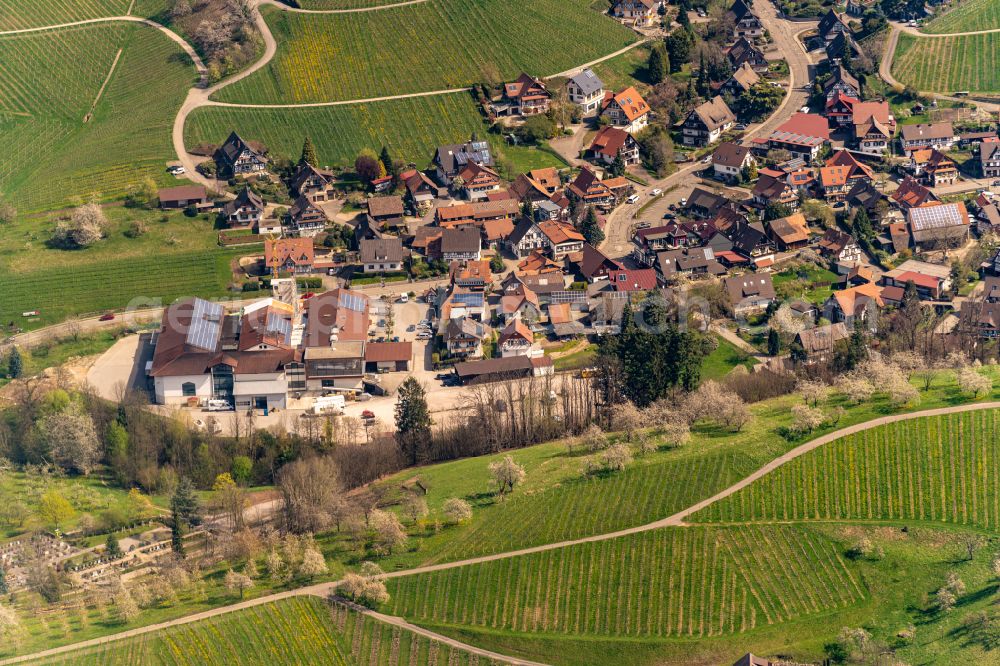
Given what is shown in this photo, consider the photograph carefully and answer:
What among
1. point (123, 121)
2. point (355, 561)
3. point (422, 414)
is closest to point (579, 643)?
point (355, 561)

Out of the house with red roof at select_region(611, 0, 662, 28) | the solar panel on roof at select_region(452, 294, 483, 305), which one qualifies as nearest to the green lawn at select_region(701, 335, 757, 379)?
the solar panel on roof at select_region(452, 294, 483, 305)

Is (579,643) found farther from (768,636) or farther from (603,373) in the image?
(603,373)

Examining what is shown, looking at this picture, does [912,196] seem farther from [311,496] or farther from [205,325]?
[311,496]

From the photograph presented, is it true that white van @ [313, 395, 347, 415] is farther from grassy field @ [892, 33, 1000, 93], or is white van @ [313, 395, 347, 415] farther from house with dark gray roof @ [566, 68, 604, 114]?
grassy field @ [892, 33, 1000, 93]

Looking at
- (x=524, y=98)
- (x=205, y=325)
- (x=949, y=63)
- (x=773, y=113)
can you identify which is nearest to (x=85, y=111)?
(x=524, y=98)

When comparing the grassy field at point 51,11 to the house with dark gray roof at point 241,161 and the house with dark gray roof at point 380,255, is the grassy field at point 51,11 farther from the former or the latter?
the house with dark gray roof at point 380,255
